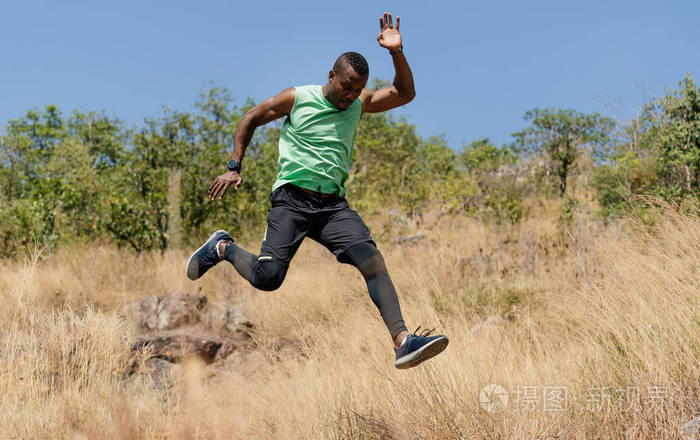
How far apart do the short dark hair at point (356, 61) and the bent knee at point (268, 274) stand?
1326 millimetres

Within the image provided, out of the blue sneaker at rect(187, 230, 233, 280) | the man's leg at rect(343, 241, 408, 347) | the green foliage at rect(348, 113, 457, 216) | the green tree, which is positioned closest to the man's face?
the man's leg at rect(343, 241, 408, 347)

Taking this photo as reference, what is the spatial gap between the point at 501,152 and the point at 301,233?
15.4m

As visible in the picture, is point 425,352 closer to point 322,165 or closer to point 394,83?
point 322,165

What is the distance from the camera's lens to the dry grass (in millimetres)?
3584

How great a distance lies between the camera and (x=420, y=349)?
10.7 ft

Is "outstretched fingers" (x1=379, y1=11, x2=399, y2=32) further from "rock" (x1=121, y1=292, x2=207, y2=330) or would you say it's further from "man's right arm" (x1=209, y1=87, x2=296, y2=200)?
"rock" (x1=121, y1=292, x2=207, y2=330)

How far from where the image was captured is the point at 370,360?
15.4ft

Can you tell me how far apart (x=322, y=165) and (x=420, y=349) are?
1317 mm

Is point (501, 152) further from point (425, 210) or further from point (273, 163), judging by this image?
point (273, 163)

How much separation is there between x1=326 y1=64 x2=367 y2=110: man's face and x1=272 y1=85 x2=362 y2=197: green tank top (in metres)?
0.06

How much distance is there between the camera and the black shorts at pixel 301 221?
3869mm

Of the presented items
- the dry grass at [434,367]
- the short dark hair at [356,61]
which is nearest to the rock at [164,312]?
the dry grass at [434,367]

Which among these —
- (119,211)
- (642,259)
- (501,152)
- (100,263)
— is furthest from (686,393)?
(501,152)

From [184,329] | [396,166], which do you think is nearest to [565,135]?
[396,166]
